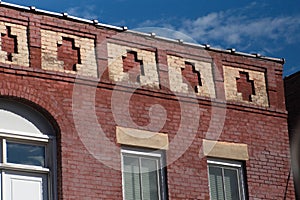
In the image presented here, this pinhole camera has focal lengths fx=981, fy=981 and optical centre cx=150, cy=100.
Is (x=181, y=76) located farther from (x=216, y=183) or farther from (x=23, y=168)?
(x=23, y=168)

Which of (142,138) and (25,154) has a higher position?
(142,138)

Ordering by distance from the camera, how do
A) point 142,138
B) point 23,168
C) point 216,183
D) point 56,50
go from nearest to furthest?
point 23,168 < point 56,50 < point 142,138 < point 216,183

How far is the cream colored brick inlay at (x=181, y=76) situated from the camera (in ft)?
69.5

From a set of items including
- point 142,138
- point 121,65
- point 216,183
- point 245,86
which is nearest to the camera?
point 142,138

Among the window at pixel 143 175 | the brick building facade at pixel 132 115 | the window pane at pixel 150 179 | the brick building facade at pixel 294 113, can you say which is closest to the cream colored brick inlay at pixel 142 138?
the brick building facade at pixel 132 115

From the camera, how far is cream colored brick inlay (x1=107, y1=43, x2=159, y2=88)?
20375 mm

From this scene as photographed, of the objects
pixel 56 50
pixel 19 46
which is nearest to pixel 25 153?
pixel 19 46

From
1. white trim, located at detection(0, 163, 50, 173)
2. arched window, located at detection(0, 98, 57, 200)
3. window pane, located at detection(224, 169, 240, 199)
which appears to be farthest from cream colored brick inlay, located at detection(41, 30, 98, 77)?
window pane, located at detection(224, 169, 240, 199)

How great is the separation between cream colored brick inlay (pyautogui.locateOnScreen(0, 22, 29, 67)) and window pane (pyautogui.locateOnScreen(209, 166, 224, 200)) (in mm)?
4695

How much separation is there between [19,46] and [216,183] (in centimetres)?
515

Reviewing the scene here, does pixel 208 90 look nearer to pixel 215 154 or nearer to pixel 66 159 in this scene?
pixel 215 154

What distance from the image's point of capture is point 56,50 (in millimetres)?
19719

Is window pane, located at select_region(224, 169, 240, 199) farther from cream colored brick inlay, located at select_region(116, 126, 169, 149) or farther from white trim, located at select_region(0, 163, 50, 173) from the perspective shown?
white trim, located at select_region(0, 163, 50, 173)

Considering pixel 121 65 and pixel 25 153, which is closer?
pixel 25 153
